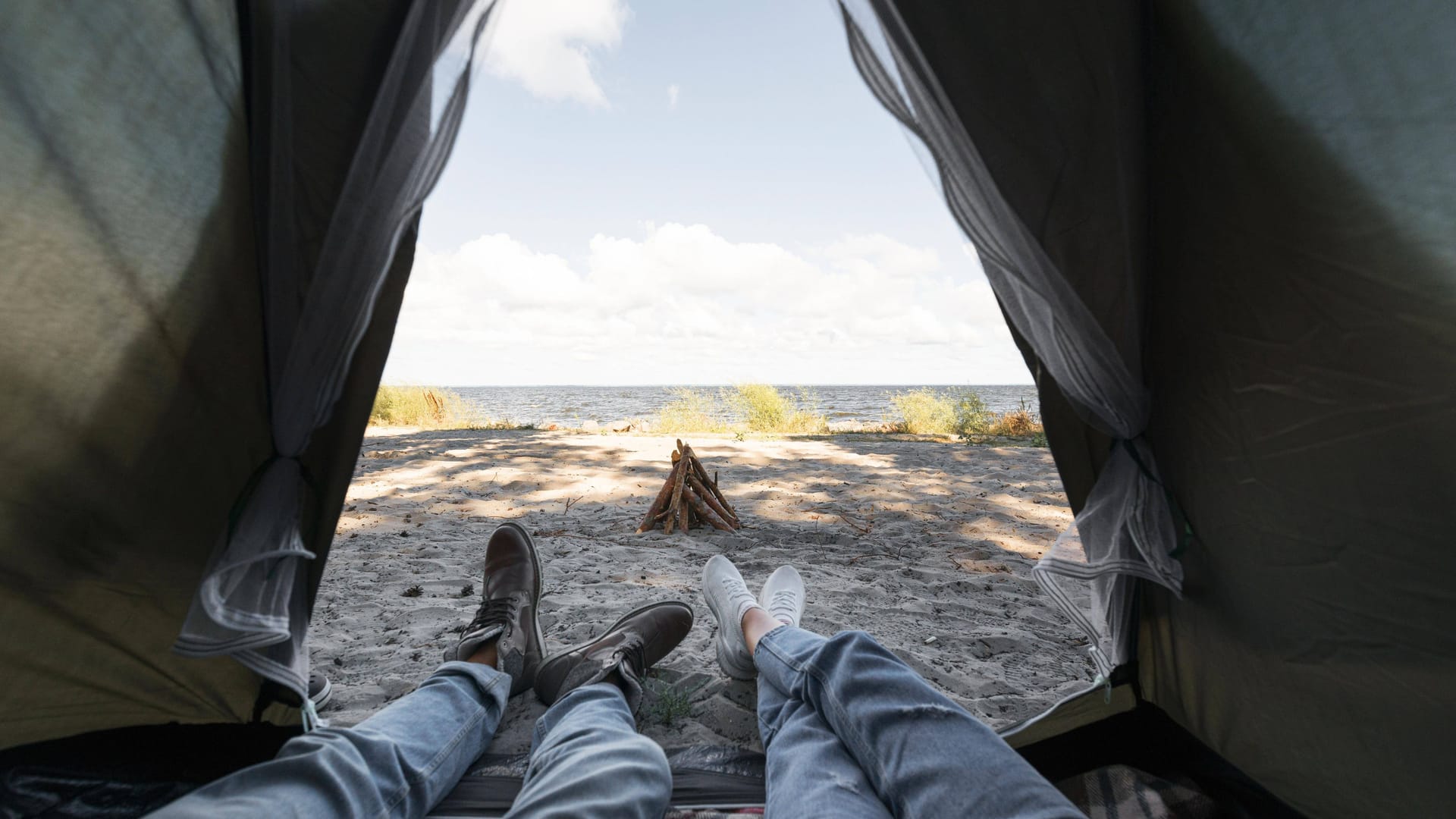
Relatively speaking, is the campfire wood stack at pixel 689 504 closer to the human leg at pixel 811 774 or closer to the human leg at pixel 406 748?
the human leg at pixel 406 748

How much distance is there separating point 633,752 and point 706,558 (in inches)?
80.9

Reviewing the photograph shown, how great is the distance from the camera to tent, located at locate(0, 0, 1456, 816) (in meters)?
0.99

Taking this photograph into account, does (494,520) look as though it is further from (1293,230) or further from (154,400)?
(1293,230)

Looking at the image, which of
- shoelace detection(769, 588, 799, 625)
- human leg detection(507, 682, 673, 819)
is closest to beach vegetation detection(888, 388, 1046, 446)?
shoelace detection(769, 588, 799, 625)

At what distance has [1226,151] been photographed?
114 centimetres

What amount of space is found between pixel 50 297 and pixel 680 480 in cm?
293

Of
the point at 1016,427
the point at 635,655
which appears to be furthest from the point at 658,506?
the point at 1016,427

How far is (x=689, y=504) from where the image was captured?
3.79 meters

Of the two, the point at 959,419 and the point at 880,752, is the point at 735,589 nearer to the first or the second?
the point at 880,752

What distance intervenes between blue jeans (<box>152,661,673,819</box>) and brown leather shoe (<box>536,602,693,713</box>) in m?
0.14

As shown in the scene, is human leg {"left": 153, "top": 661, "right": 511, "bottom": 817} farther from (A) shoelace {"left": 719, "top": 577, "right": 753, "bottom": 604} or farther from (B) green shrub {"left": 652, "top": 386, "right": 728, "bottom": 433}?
(B) green shrub {"left": 652, "top": 386, "right": 728, "bottom": 433}

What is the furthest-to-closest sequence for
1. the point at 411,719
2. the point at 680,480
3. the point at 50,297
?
the point at 680,480, the point at 411,719, the point at 50,297

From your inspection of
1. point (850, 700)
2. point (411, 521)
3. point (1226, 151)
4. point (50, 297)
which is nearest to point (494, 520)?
point (411, 521)

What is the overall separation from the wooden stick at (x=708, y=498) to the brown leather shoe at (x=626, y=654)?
1750 millimetres
